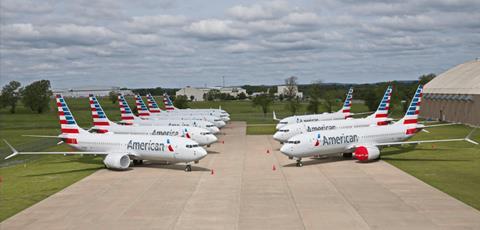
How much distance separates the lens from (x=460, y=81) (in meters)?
112

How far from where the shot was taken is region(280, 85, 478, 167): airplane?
5169cm

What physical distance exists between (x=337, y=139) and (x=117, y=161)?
22.8 metres

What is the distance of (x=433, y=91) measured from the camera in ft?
402

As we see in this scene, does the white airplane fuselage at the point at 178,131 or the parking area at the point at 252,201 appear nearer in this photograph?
the parking area at the point at 252,201

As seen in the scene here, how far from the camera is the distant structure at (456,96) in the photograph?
99125 millimetres

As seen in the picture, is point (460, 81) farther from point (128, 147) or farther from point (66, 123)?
point (66, 123)

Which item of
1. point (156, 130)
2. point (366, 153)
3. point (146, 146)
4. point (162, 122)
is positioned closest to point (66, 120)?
point (146, 146)

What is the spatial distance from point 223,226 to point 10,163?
137ft

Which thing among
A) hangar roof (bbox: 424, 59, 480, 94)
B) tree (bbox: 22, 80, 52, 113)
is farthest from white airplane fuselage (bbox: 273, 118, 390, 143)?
tree (bbox: 22, 80, 52, 113)

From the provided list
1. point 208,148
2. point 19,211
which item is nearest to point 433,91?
point 208,148

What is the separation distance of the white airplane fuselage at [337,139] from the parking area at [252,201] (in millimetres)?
1756

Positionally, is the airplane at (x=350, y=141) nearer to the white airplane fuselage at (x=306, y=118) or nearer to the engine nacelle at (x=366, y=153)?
the engine nacelle at (x=366, y=153)

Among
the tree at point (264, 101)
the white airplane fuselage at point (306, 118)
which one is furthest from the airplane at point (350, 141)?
the tree at point (264, 101)

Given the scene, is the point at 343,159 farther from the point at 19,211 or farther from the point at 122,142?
the point at 19,211
